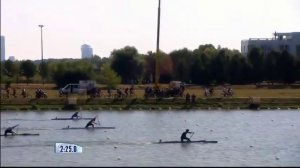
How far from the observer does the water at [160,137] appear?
3703cm

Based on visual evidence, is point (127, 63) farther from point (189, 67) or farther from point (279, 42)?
point (279, 42)

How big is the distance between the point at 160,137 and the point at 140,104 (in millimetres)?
22602

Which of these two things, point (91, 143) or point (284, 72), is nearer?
point (91, 143)

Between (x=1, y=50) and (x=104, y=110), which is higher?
(x=1, y=50)

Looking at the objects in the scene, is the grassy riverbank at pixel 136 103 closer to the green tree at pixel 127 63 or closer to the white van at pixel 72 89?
the white van at pixel 72 89

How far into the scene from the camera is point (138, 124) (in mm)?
57438

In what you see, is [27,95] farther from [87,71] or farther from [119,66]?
[119,66]

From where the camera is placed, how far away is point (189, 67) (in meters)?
123

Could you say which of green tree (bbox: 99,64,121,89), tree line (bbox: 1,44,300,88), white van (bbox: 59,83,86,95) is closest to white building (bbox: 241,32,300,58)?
tree line (bbox: 1,44,300,88)

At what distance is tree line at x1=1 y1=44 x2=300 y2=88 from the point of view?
106500 millimetres

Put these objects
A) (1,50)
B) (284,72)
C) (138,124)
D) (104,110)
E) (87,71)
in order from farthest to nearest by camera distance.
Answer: (284,72), (87,71), (104,110), (138,124), (1,50)

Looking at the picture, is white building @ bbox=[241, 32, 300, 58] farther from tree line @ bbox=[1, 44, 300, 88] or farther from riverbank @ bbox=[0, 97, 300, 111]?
riverbank @ bbox=[0, 97, 300, 111]

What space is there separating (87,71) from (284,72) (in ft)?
112

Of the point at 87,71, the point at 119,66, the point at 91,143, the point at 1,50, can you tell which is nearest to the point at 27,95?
the point at 87,71
